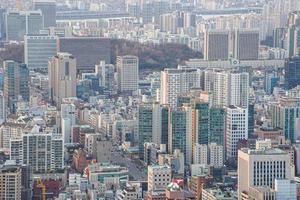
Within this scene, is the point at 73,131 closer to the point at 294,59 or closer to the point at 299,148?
the point at 299,148

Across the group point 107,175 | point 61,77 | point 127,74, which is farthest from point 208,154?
point 127,74

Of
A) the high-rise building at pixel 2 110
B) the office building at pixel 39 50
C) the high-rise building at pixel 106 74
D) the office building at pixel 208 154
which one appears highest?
the office building at pixel 39 50

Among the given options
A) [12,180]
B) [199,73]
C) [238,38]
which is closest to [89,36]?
[238,38]

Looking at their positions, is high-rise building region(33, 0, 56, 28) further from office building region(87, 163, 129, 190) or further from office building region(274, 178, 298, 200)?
office building region(274, 178, 298, 200)

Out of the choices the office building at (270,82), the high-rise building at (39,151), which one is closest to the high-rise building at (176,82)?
the office building at (270,82)

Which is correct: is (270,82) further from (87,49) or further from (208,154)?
(208,154)

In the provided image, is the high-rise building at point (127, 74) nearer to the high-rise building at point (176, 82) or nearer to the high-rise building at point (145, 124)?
the high-rise building at point (176, 82)

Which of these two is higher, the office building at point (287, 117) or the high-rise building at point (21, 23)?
the high-rise building at point (21, 23)
